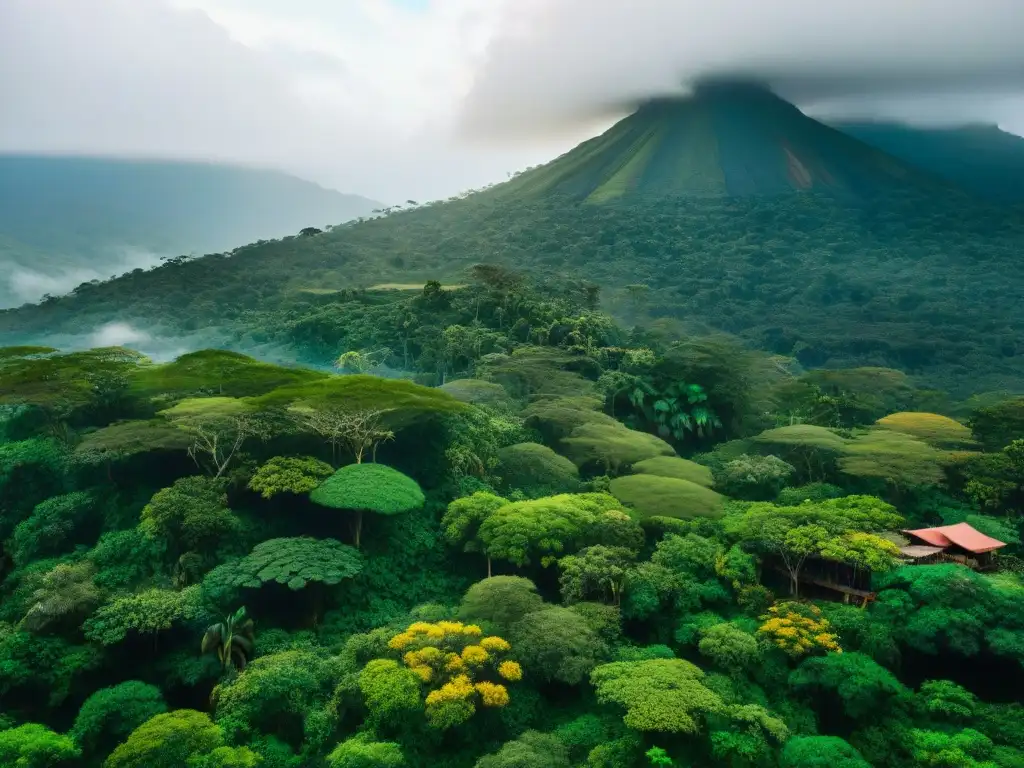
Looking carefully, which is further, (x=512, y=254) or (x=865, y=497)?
(x=512, y=254)

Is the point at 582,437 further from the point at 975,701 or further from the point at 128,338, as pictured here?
the point at 128,338

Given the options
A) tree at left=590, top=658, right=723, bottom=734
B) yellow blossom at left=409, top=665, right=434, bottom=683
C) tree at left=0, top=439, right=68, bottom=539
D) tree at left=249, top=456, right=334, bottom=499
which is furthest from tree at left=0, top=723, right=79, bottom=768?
tree at left=590, top=658, right=723, bottom=734

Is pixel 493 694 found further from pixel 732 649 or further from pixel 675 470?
pixel 675 470

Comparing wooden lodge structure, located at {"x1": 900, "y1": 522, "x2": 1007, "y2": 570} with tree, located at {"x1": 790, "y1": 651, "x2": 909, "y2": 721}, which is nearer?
tree, located at {"x1": 790, "y1": 651, "x2": 909, "y2": 721}

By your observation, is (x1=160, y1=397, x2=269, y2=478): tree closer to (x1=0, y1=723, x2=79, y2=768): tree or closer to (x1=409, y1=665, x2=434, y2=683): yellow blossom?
(x1=0, y1=723, x2=79, y2=768): tree

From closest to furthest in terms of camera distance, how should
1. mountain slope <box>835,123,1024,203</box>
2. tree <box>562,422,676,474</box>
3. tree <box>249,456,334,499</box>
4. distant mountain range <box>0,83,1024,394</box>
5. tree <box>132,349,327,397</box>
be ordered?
tree <box>249,456,334,499</box>
tree <box>132,349,327,397</box>
tree <box>562,422,676,474</box>
distant mountain range <box>0,83,1024,394</box>
mountain slope <box>835,123,1024,203</box>

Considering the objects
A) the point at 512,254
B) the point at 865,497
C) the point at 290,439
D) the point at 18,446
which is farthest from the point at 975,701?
the point at 512,254
